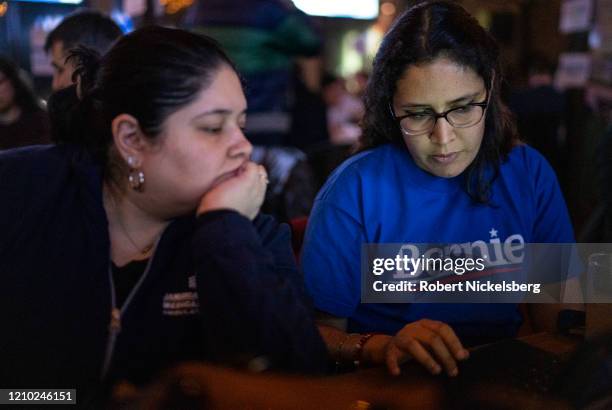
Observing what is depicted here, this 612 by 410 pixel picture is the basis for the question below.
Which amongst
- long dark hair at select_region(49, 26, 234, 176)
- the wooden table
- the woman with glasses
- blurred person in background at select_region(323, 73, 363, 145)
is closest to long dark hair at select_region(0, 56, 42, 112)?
long dark hair at select_region(49, 26, 234, 176)

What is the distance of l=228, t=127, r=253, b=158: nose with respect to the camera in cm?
131

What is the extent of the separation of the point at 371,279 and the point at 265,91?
1724 millimetres

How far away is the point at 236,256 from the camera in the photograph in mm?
1187

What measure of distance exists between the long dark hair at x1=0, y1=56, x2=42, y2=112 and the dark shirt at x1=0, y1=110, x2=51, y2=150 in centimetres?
14

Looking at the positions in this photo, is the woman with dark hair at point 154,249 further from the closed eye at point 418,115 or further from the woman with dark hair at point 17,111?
the woman with dark hair at point 17,111

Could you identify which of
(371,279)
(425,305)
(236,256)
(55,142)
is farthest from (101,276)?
(425,305)

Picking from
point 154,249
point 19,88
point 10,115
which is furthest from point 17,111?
point 154,249

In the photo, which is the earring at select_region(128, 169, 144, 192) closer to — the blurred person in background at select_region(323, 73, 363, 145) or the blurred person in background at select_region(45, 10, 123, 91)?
the blurred person in background at select_region(45, 10, 123, 91)

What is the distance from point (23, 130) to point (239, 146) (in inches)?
81.6

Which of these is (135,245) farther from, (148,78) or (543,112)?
(543,112)

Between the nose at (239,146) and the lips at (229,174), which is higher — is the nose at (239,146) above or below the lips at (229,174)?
above

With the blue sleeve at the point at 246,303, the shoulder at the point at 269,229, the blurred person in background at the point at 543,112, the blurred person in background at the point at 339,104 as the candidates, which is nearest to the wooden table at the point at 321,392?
the blue sleeve at the point at 246,303

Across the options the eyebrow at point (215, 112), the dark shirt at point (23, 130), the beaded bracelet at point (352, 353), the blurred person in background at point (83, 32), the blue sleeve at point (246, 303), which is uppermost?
the blurred person in background at point (83, 32)

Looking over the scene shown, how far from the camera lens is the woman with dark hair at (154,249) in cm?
120
